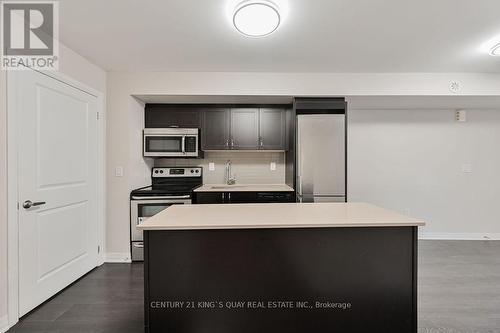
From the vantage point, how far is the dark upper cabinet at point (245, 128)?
142 inches

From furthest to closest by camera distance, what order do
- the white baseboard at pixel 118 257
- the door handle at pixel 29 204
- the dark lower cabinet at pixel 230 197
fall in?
the dark lower cabinet at pixel 230 197 < the white baseboard at pixel 118 257 < the door handle at pixel 29 204

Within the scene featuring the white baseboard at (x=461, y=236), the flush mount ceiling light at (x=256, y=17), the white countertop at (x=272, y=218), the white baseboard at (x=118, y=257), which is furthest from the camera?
the white baseboard at (x=461, y=236)

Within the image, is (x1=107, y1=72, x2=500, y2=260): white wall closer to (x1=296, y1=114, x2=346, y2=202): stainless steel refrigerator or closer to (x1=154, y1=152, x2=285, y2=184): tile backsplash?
(x1=296, y1=114, x2=346, y2=202): stainless steel refrigerator

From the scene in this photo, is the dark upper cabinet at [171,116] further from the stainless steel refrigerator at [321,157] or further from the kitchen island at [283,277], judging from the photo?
the kitchen island at [283,277]

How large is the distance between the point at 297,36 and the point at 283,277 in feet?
6.70

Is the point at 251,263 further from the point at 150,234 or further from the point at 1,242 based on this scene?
the point at 1,242

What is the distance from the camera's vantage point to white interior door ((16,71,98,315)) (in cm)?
201

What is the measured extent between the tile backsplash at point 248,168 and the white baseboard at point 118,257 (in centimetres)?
150

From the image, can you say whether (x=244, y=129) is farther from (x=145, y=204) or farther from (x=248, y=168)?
(x=145, y=204)

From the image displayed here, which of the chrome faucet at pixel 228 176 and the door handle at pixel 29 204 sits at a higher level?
the chrome faucet at pixel 228 176

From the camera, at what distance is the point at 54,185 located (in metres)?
2.31

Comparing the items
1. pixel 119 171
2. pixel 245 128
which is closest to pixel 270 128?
pixel 245 128

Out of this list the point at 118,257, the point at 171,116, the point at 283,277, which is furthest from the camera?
the point at 171,116

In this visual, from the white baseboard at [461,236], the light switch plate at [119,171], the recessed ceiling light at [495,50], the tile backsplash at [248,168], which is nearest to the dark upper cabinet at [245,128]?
the tile backsplash at [248,168]
